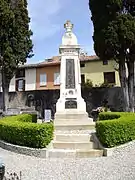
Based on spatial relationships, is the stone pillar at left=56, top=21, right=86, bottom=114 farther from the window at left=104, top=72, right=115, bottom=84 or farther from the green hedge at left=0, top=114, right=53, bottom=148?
the window at left=104, top=72, right=115, bottom=84

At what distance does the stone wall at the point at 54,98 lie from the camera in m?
22.3

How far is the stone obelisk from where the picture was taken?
13797 millimetres

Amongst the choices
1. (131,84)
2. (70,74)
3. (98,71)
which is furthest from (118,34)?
(98,71)

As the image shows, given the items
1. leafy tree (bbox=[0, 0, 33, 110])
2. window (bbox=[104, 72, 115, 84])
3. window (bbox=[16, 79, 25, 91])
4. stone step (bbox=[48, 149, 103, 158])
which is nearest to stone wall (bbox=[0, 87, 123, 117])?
leafy tree (bbox=[0, 0, 33, 110])

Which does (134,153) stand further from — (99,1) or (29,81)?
(29,81)

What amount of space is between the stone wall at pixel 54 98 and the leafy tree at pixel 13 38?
4.65m

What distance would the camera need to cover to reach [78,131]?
11398mm

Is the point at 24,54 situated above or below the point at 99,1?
below

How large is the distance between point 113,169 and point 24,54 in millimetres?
14326

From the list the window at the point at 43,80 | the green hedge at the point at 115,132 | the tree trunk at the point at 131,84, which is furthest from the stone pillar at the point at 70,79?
the window at the point at 43,80

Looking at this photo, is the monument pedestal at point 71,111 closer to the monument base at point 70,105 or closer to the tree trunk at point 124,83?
the monument base at point 70,105

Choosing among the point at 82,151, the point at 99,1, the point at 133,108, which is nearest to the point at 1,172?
the point at 82,151

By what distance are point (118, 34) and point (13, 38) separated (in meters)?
7.43

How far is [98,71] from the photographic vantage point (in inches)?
1236
